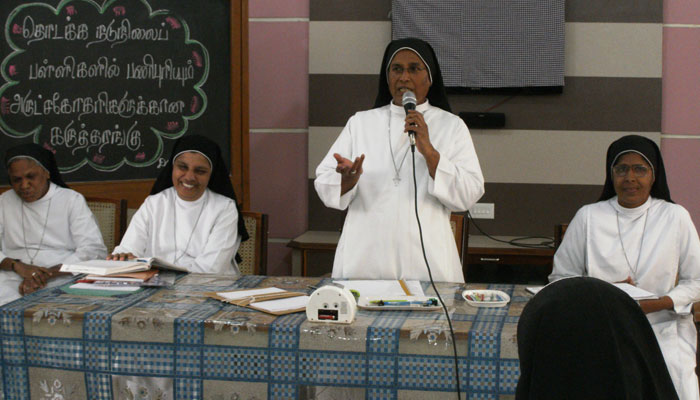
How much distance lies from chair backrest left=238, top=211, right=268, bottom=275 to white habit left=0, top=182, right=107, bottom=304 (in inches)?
28.9

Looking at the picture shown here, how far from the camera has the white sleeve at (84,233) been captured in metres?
3.86

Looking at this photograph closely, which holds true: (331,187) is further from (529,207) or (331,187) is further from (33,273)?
(529,207)

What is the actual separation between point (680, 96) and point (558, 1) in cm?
91

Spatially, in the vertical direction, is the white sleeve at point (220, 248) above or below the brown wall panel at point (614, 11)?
below

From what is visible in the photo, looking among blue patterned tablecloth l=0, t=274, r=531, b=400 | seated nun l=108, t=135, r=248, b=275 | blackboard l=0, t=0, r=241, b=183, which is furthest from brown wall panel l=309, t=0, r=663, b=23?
blue patterned tablecloth l=0, t=274, r=531, b=400

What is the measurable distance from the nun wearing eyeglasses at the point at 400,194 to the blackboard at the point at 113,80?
173 cm

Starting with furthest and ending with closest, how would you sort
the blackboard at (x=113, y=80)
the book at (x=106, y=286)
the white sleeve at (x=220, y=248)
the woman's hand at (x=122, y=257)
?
the blackboard at (x=113, y=80), the white sleeve at (x=220, y=248), the woman's hand at (x=122, y=257), the book at (x=106, y=286)

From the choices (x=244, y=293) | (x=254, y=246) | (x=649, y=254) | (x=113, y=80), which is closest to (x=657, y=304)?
(x=649, y=254)

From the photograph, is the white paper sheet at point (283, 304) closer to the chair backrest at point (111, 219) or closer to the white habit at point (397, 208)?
the white habit at point (397, 208)

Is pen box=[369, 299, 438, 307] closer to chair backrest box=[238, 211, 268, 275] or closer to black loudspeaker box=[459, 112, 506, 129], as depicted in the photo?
chair backrest box=[238, 211, 268, 275]

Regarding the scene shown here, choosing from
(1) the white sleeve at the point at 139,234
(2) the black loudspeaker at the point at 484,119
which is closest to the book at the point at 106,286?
(1) the white sleeve at the point at 139,234

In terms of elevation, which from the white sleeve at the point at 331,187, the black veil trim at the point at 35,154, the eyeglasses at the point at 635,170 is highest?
the black veil trim at the point at 35,154

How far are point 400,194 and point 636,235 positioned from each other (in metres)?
0.97

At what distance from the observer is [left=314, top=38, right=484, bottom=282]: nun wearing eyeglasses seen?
2.99 m
